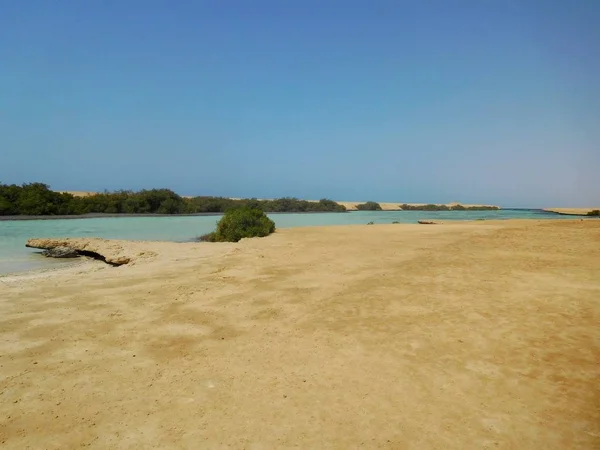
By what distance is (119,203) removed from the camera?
158 ft

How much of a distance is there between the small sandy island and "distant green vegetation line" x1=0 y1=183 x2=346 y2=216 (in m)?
18.2

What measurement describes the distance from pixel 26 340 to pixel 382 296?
17.8 ft

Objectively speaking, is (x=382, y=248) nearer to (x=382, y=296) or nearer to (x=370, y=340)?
(x=382, y=296)

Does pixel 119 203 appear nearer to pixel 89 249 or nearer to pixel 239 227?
pixel 239 227

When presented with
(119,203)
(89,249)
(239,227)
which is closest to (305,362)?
(89,249)

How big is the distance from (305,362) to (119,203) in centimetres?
5014

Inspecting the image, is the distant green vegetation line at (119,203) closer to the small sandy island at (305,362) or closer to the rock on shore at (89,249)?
the rock on shore at (89,249)

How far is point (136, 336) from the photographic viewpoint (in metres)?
4.88

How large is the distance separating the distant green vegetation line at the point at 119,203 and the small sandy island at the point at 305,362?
18173 mm

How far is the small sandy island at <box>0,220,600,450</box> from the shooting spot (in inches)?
117

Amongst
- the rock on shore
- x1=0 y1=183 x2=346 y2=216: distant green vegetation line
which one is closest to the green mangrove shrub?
x1=0 y1=183 x2=346 y2=216: distant green vegetation line

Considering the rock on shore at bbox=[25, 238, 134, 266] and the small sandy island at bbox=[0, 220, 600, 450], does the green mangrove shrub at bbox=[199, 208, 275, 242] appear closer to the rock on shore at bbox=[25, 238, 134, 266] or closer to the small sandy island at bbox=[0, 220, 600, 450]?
the rock on shore at bbox=[25, 238, 134, 266]

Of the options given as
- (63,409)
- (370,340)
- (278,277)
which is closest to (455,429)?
(370,340)

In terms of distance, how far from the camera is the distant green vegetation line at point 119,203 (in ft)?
123
